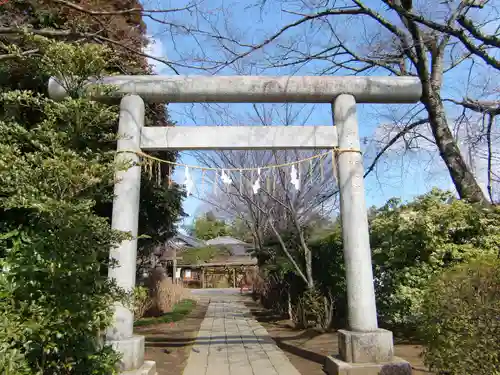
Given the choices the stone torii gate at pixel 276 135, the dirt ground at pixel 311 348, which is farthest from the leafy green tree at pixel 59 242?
the dirt ground at pixel 311 348

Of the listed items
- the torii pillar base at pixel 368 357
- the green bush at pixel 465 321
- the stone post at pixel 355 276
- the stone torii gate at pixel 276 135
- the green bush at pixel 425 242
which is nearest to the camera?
the green bush at pixel 465 321

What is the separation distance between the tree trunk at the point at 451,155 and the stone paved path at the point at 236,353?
4902 mm

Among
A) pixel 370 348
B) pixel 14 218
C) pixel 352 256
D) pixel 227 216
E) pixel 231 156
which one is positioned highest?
pixel 231 156

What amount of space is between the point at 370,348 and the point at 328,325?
388cm

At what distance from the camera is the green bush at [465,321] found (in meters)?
3.16

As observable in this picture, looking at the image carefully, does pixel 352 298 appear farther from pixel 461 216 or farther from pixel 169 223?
pixel 169 223

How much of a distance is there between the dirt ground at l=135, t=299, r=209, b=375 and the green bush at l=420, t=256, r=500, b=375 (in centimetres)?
380

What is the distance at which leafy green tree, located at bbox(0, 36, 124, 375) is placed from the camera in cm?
323

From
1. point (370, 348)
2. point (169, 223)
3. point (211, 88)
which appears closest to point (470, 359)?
point (370, 348)

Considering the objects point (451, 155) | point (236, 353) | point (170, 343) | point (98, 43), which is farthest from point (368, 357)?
point (98, 43)

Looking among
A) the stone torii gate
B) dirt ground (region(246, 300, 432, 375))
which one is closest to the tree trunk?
the stone torii gate

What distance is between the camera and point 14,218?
5.19 m

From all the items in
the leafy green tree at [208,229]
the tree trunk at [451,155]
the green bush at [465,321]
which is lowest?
the green bush at [465,321]

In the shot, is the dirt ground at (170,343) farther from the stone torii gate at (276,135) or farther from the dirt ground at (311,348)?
the dirt ground at (311,348)
